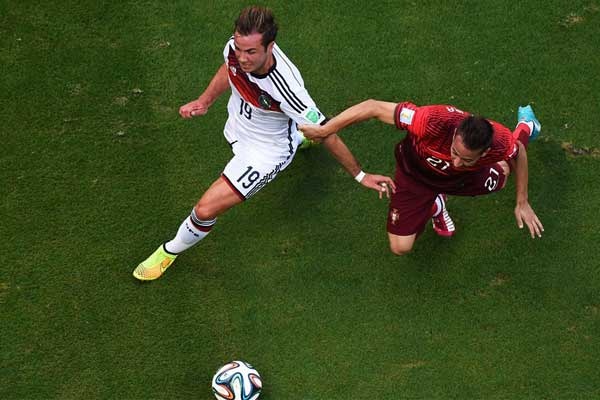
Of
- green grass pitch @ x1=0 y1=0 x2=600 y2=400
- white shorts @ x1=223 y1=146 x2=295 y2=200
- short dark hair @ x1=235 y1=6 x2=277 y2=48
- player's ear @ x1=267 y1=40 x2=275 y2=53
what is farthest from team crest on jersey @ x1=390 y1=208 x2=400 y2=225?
short dark hair @ x1=235 y1=6 x2=277 y2=48

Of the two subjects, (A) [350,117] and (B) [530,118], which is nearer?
(A) [350,117]

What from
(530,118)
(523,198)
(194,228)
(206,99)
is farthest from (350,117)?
(530,118)

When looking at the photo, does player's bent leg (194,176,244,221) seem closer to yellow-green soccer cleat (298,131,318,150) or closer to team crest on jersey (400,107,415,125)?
yellow-green soccer cleat (298,131,318,150)

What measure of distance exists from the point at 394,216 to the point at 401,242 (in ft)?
0.79

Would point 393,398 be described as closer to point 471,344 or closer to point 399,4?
point 471,344

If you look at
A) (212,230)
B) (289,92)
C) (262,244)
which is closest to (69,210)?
(212,230)

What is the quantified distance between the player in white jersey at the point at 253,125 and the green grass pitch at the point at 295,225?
503 mm

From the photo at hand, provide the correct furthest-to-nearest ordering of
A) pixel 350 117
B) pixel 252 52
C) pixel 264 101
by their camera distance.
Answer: pixel 264 101 → pixel 350 117 → pixel 252 52

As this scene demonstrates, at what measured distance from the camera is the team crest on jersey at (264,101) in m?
5.86

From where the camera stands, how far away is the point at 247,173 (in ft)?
20.3

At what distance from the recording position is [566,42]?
25.4ft

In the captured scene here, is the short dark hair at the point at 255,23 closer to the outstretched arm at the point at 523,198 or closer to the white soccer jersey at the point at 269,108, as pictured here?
the white soccer jersey at the point at 269,108

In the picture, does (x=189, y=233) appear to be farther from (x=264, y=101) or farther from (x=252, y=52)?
(x=252, y=52)

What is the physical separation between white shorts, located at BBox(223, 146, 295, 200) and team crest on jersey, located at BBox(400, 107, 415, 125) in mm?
1125
